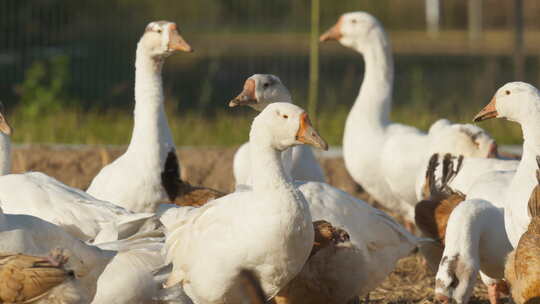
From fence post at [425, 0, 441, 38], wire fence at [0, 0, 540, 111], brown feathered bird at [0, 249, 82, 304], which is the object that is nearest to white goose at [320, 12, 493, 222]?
wire fence at [0, 0, 540, 111]

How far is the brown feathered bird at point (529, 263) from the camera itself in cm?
477

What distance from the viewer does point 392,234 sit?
530 centimetres

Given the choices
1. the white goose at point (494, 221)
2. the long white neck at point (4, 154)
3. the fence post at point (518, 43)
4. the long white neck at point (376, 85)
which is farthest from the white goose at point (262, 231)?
the fence post at point (518, 43)

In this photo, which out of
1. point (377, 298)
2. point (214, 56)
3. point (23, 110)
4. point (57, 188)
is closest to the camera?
point (57, 188)

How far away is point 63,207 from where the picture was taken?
5.59 m

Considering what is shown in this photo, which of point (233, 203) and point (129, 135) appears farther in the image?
point (129, 135)

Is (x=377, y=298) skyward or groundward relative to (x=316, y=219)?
groundward

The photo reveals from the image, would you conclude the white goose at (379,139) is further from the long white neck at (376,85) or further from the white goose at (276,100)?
the white goose at (276,100)

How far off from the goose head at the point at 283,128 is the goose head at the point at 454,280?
1115 millimetres

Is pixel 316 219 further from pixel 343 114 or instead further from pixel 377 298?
pixel 343 114

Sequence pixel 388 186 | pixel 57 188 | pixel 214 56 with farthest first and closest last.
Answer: pixel 214 56 → pixel 388 186 → pixel 57 188

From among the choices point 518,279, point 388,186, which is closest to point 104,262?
point 518,279

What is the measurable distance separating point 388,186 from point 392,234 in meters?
2.67

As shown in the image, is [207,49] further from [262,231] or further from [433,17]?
[262,231]
